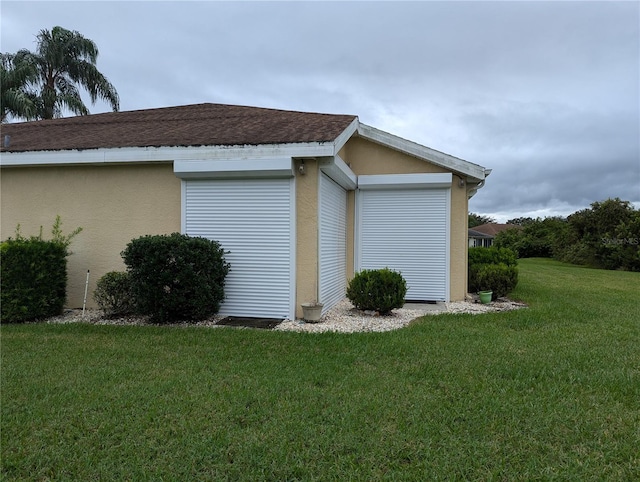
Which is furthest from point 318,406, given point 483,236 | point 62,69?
point 483,236

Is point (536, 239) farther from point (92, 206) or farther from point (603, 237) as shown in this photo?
point (92, 206)

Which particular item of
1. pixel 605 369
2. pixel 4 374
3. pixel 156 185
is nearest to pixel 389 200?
pixel 156 185

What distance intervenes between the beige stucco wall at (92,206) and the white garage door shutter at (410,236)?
505 centimetres

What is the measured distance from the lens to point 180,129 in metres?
9.27

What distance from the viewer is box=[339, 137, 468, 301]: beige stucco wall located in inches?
400

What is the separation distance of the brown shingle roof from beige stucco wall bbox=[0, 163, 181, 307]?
59 cm

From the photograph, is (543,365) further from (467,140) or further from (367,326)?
(467,140)

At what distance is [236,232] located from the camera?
7953 mm

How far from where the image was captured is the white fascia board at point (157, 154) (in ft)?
23.8

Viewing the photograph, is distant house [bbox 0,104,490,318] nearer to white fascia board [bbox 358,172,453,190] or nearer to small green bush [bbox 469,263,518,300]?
white fascia board [bbox 358,172,453,190]

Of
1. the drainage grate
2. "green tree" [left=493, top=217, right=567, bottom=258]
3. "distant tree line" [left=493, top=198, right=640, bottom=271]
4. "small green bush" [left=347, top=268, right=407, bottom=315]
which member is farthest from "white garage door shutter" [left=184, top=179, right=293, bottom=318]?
"green tree" [left=493, top=217, right=567, bottom=258]

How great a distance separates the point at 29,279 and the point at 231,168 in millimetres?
4228

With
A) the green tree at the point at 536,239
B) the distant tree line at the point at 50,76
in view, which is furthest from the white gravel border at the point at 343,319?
the green tree at the point at 536,239

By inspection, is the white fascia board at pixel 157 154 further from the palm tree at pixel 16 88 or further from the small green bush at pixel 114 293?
the palm tree at pixel 16 88
